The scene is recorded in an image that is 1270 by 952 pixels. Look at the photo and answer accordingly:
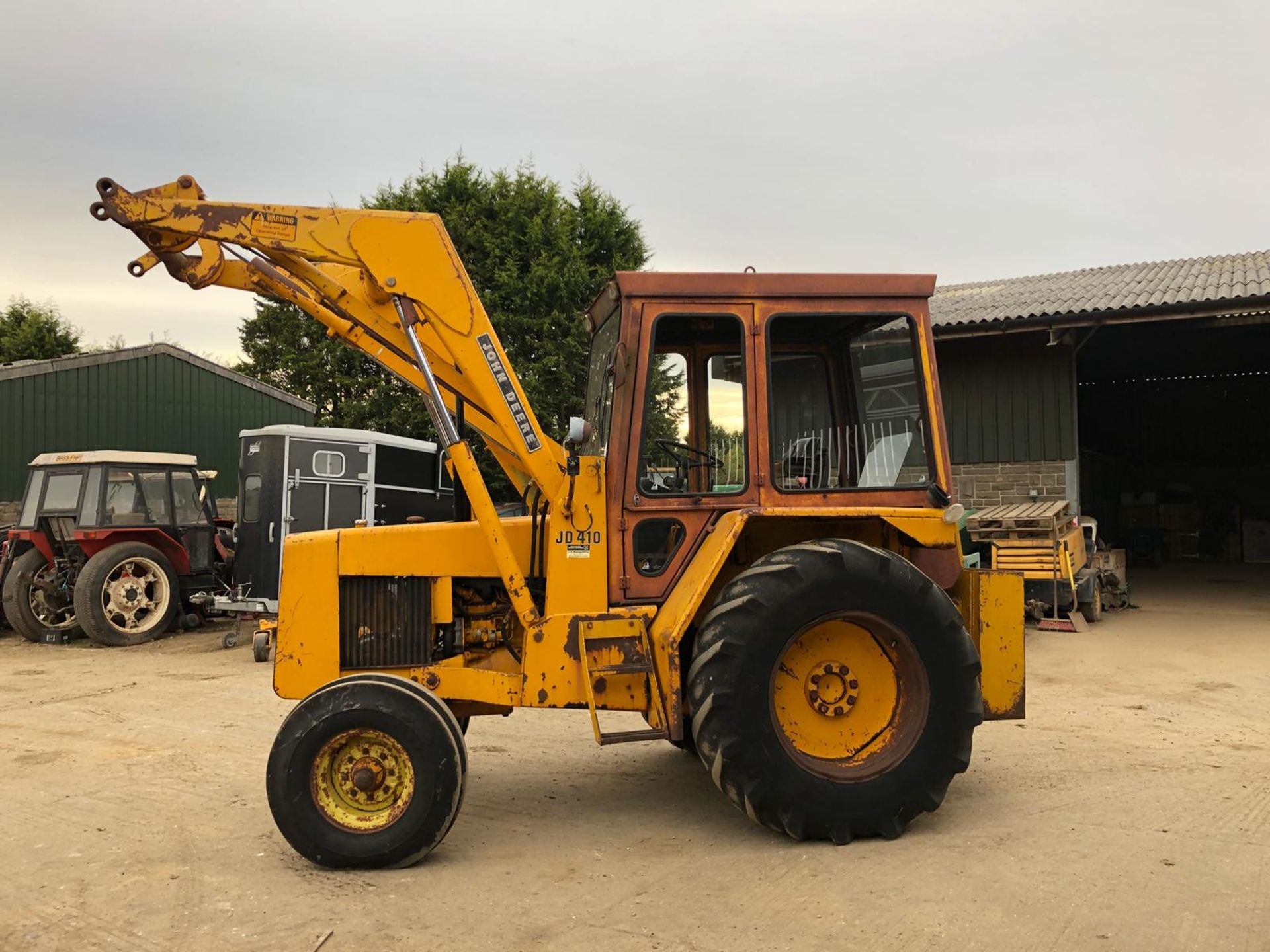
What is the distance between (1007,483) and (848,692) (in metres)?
10.0

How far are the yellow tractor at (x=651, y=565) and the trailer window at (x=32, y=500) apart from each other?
30.1 ft

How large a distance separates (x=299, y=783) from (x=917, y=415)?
328 cm

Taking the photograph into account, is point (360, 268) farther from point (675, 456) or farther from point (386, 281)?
point (675, 456)

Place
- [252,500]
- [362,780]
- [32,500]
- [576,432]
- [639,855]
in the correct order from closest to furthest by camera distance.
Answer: [362,780] < [639,855] < [576,432] < [252,500] < [32,500]

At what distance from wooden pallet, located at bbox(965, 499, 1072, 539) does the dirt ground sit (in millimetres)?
3931

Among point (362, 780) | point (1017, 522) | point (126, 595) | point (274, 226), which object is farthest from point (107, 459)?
point (1017, 522)

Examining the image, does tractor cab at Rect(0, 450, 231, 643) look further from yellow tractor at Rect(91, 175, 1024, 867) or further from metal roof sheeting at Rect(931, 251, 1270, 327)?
metal roof sheeting at Rect(931, 251, 1270, 327)

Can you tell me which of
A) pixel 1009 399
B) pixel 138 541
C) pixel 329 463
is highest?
pixel 1009 399

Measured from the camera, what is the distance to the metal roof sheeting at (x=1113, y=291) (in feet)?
39.8

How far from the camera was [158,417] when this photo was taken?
58.1 feet

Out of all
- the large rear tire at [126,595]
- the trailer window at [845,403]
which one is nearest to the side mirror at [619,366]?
the trailer window at [845,403]

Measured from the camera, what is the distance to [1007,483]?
1365 centimetres

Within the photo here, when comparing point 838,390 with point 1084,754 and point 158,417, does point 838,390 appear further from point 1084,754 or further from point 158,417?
point 158,417

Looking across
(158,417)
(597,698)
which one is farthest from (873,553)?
(158,417)
